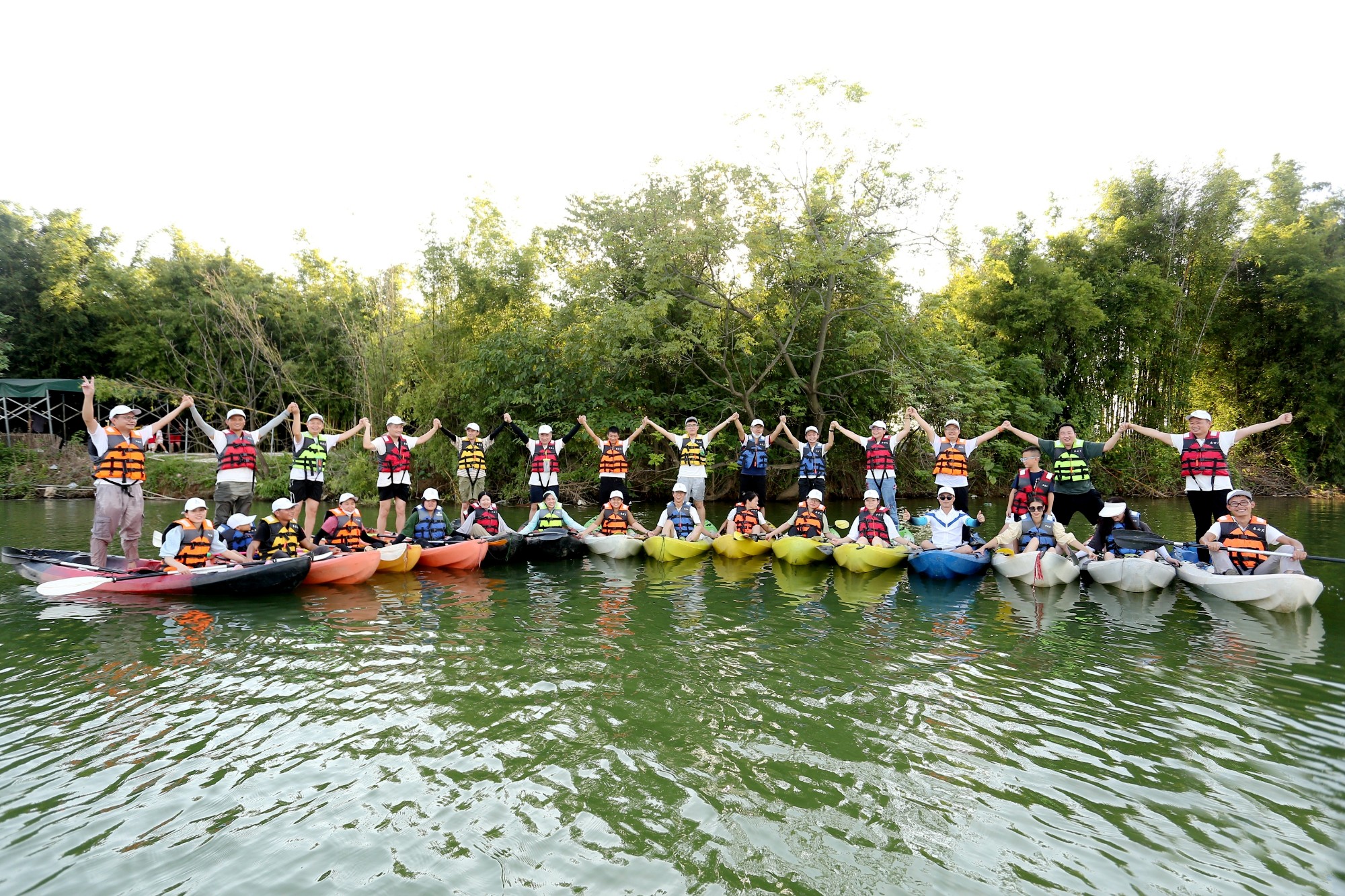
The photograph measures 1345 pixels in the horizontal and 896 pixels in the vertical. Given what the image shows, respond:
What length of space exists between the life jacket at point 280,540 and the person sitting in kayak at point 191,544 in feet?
1.15

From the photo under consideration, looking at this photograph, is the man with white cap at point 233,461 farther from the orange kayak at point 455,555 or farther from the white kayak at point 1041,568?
the white kayak at point 1041,568

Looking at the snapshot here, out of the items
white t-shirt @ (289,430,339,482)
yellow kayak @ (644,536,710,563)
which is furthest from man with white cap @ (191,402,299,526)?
yellow kayak @ (644,536,710,563)

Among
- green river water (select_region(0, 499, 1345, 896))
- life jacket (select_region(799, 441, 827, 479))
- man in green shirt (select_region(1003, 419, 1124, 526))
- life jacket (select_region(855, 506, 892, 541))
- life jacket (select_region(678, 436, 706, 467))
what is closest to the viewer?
green river water (select_region(0, 499, 1345, 896))

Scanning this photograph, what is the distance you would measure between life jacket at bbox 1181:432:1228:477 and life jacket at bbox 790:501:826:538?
180 inches

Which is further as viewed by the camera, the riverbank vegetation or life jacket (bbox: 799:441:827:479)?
the riverbank vegetation

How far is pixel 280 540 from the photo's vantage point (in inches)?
362

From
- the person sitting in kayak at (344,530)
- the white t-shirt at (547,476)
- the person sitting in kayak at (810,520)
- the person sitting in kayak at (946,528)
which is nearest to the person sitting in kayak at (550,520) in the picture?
the white t-shirt at (547,476)

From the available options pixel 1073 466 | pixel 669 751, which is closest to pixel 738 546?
pixel 1073 466

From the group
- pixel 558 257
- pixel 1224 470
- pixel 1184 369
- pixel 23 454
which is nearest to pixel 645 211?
pixel 558 257

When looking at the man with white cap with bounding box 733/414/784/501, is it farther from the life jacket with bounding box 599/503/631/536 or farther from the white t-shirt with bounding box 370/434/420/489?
the white t-shirt with bounding box 370/434/420/489

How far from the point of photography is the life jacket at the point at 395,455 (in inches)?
424

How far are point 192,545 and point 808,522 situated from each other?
25.9 ft

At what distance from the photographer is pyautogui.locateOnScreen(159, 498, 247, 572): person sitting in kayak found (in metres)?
8.49

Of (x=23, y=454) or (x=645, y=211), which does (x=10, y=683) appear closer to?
(x=645, y=211)
